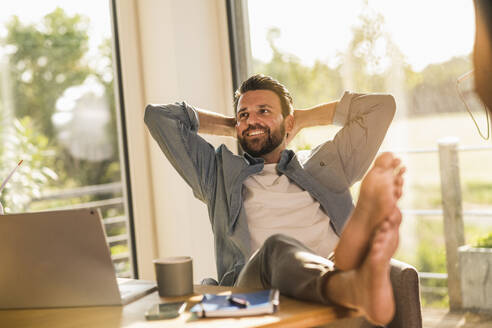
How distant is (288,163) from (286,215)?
0.23 meters

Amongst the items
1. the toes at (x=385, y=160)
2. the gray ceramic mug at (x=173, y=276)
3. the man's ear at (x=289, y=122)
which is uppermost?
the man's ear at (x=289, y=122)

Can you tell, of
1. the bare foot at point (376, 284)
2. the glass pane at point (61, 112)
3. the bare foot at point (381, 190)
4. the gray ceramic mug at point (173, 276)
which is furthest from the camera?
the glass pane at point (61, 112)

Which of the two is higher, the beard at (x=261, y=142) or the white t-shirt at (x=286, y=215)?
the beard at (x=261, y=142)

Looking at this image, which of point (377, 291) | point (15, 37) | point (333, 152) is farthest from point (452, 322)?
point (15, 37)

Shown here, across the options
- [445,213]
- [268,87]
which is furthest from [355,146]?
[445,213]

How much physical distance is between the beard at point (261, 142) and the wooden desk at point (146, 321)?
0.94 metres

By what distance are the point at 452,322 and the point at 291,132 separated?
1017mm

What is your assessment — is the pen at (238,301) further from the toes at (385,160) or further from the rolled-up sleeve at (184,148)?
the rolled-up sleeve at (184,148)

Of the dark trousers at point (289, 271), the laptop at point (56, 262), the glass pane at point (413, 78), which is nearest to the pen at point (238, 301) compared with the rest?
the dark trousers at point (289, 271)

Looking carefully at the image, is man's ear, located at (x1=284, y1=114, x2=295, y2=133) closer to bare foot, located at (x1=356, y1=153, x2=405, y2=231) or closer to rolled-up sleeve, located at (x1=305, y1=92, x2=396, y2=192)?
rolled-up sleeve, located at (x1=305, y1=92, x2=396, y2=192)

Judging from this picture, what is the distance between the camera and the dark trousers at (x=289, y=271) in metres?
1.34

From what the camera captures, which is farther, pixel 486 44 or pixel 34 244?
pixel 34 244

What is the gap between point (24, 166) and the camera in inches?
126

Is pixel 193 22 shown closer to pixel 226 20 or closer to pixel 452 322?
pixel 226 20
